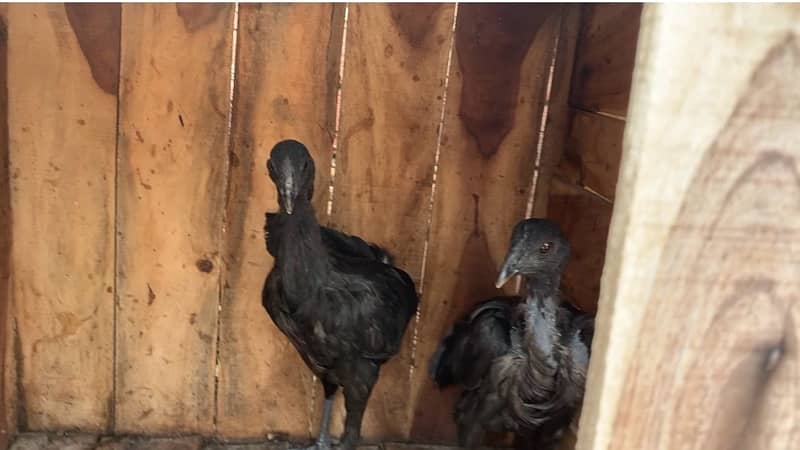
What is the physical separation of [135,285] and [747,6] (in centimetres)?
122

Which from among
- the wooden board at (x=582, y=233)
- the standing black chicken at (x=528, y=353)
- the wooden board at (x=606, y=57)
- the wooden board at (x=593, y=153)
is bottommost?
the standing black chicken at (x=528, y=353)

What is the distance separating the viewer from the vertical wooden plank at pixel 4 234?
127 centimetres

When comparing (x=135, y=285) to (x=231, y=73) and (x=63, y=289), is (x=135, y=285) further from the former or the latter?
(x=231, y=73)

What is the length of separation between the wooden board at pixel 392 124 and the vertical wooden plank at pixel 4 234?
2.01 feet

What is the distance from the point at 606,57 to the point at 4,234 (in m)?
1.17

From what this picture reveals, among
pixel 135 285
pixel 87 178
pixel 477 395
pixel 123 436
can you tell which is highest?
pixel 87 178

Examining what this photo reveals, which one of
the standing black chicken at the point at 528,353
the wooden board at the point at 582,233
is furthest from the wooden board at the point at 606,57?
the standing black chicken at the point at 528,353

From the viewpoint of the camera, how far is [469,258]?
1464mm

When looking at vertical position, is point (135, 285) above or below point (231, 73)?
below

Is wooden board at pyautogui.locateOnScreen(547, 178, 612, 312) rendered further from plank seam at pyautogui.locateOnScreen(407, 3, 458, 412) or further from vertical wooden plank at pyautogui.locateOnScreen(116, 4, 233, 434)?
vertical wooden plank at pyautogui.locateOnScreen(116, 4, 233, 434)

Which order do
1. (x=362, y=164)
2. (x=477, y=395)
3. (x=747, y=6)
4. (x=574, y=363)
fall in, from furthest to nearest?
(x=362, y=164), (x=477, y=395), (x=574, y=363), (x=747, y=6)

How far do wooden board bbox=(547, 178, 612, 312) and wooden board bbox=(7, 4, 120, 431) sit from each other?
34.8 inches

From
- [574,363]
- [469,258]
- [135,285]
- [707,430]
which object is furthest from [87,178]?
[707,430]

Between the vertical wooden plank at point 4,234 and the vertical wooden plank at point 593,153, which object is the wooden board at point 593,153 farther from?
the vertical wooden plank at point 4,234
